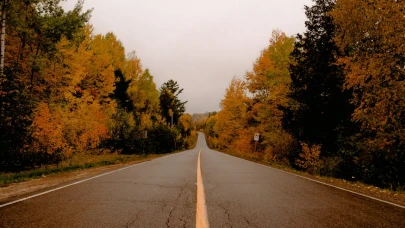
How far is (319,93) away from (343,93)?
4.42ft

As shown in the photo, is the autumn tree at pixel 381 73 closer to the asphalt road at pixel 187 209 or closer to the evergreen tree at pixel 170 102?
the asphalt road at pixel 187 209

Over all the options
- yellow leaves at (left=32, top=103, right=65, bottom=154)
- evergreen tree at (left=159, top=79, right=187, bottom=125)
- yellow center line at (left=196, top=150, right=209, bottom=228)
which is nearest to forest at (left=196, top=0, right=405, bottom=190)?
yellow center line at (left=196, top=150, right=209, bottom=228)

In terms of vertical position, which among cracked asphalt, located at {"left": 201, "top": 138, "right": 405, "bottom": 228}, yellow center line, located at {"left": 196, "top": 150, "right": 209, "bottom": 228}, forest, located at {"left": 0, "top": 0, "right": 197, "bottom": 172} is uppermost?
forest, located at {"left": 0, "top": 0, "right": 197, "bottom": 172}

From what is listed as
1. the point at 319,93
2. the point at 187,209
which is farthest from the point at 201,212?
the point at 319,93

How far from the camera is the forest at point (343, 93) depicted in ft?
33.0

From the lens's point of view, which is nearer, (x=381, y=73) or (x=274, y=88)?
(x=381, y=73)

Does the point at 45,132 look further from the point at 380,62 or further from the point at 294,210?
the point at 380,62

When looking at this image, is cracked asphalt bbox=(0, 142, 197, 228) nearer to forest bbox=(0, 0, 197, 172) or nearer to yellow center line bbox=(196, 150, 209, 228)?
yellow center line bbox=(196, 150, 209, 228)

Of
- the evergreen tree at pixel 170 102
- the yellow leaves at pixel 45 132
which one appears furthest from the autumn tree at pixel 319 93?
the evergreen tree at pixel 170 102

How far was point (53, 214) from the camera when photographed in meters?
4.27

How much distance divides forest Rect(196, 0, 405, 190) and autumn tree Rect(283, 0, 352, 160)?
6 cm

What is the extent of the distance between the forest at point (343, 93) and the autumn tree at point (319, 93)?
0.19 feet

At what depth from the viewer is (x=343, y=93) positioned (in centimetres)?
1584

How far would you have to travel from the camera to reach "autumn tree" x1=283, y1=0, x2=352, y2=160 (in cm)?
1588
